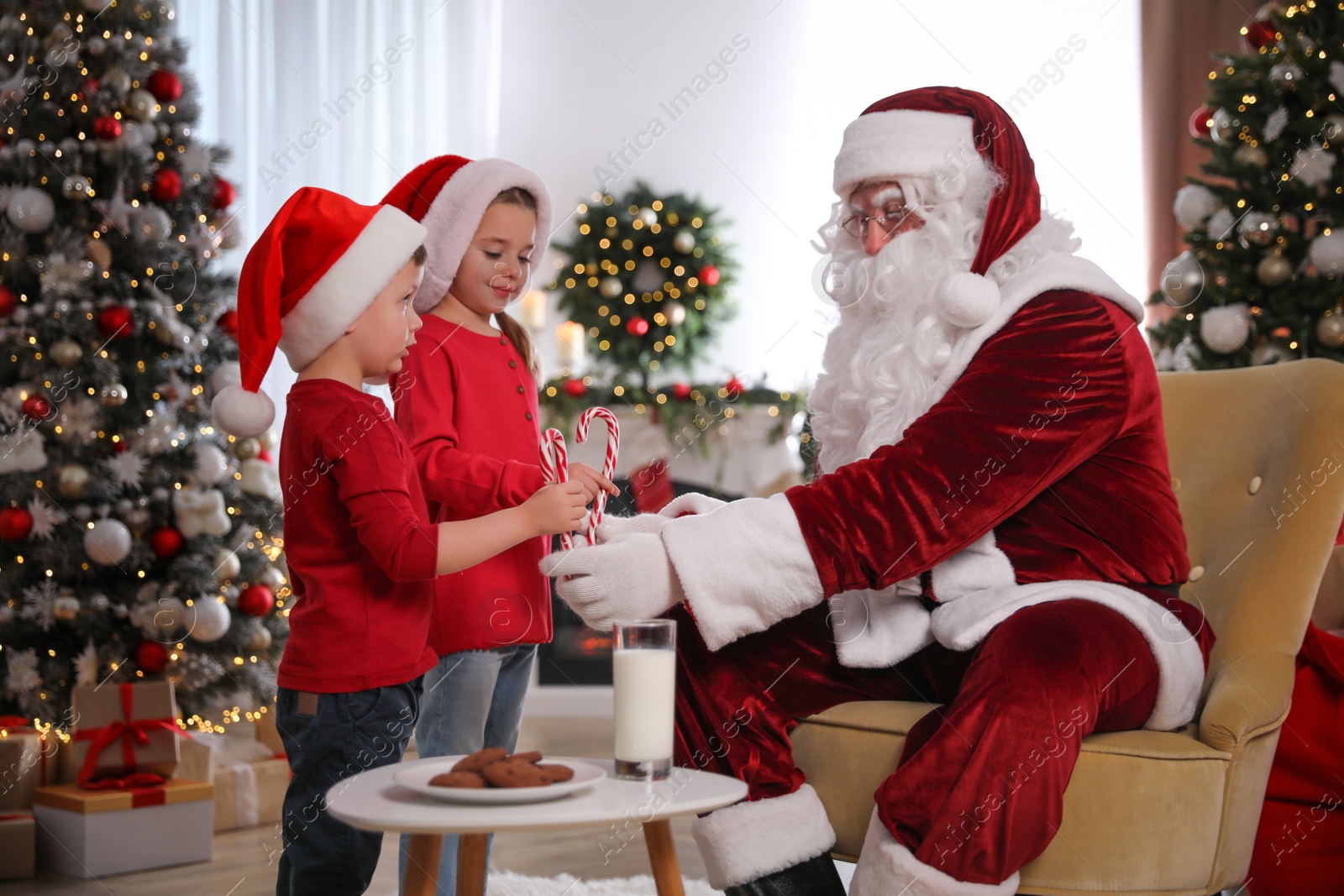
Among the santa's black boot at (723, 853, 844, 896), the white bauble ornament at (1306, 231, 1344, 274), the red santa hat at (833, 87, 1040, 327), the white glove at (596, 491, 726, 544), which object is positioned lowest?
the santa's black boot at (723, 853, 844, 896)

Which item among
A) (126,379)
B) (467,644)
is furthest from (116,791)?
(467,644)

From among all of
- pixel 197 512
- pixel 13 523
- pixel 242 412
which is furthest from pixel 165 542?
pixel 242 412

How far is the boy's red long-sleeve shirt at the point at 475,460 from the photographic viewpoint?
1668 mm

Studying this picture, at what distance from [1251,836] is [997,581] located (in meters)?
0.47

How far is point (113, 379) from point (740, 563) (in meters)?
2.16

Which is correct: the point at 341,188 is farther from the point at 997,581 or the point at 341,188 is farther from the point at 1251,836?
the point at 1251,836

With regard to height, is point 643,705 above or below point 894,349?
below

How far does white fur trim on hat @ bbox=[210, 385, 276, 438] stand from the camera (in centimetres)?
156

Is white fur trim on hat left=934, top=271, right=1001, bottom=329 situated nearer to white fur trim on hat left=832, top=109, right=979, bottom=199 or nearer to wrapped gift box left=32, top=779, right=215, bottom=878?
white fur trim on hat left=832, top=109, right=979, bottom=199

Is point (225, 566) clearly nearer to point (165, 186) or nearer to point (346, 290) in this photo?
point (165, 186)

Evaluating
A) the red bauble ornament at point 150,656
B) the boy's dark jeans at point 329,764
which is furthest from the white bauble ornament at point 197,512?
the boy's dark jeans at point 329,764

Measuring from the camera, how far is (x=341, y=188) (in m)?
4.30

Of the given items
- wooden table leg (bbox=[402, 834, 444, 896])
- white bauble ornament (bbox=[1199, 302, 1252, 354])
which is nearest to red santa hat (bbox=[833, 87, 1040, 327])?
wooden table leg (bbox=[402, 834, 444, 896])

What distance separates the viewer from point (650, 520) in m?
1.59
